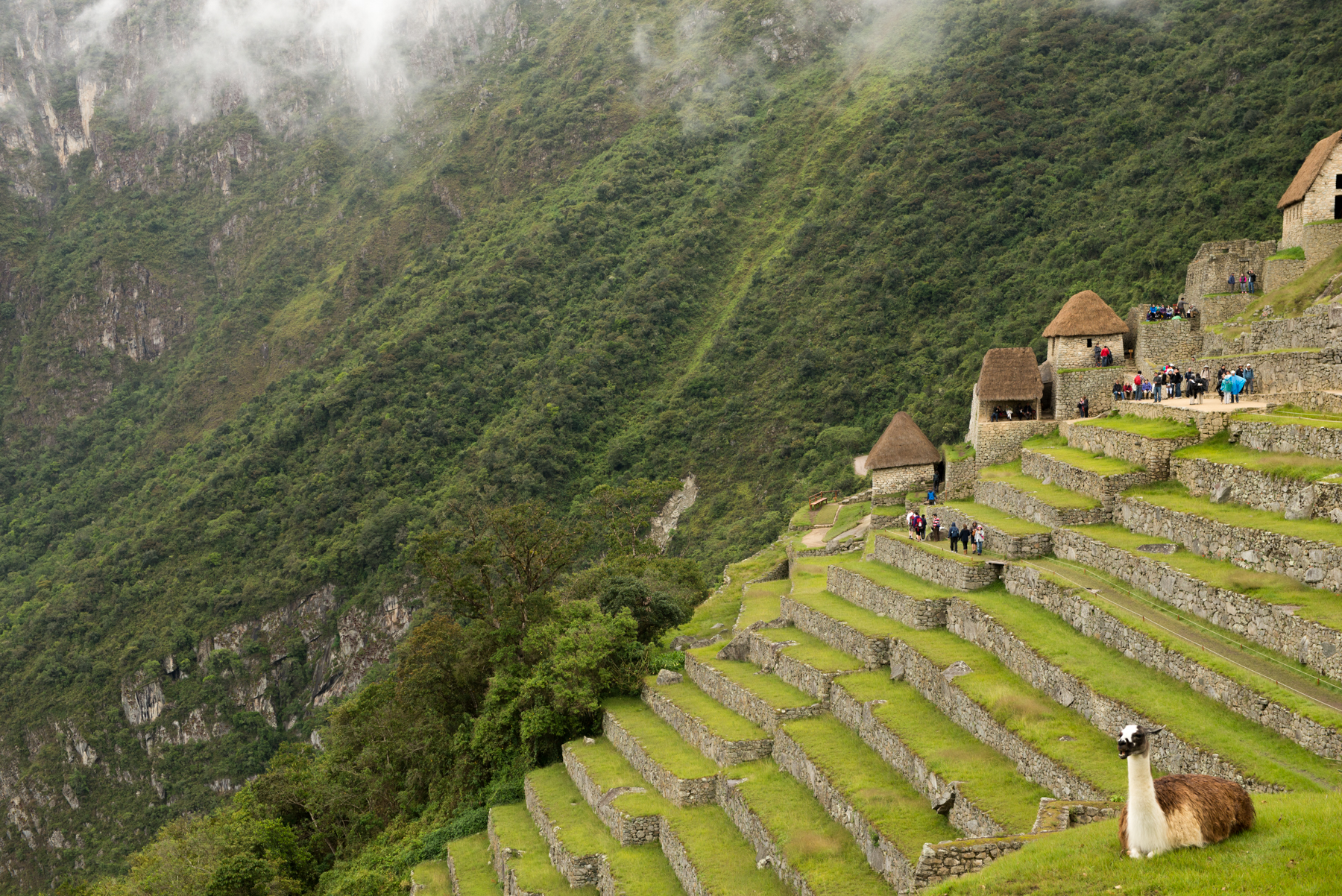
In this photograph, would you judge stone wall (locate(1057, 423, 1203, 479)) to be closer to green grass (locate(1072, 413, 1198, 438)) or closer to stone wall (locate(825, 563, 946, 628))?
green grass (locate(1072, 413, 1198, 438))

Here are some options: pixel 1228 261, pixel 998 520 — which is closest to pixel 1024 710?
pixel 998 520

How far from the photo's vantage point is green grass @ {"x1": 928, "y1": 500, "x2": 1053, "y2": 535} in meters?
20.3

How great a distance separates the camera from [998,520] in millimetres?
22312

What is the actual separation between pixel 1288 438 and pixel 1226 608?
4.25 m

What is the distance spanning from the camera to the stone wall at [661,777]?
2009 centimetres

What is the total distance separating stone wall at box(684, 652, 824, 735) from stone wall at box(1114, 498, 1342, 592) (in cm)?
696

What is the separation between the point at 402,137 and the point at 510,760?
547 ft

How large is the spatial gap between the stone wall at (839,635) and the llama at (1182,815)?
37.8 ft

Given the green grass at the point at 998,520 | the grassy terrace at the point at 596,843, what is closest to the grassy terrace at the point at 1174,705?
the green grass at the point at 998,520

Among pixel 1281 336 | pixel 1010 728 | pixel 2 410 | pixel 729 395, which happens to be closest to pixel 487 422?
pixel 729 395

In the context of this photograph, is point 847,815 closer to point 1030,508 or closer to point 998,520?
point 1030,508

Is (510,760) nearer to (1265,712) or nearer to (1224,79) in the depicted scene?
(1265,712)

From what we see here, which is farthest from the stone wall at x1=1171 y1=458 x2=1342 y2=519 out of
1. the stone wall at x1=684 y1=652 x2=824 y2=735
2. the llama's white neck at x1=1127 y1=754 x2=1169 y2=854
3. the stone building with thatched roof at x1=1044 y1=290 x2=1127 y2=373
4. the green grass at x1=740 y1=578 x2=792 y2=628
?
the green grass at x1=740 y1=578 x2=792 y2=628

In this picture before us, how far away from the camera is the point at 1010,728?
554 inches
